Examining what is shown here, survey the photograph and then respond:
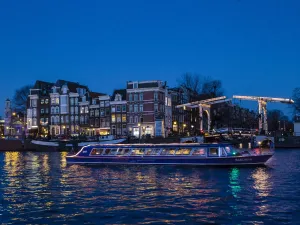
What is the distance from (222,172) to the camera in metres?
37.5

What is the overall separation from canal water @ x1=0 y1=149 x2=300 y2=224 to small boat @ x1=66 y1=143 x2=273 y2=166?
4.16m

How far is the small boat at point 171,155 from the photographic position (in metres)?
41.9

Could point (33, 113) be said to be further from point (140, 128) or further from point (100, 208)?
point (100, 208)

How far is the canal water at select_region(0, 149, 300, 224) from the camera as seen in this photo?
19000mm

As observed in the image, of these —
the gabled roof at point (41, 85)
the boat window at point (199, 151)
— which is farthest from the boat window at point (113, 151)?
the gabled roof at point (41, 85)

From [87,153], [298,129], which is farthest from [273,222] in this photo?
[298,129]

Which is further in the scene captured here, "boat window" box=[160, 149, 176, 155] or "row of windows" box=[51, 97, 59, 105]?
"row of windows" box=[51, 97, 59, 105]

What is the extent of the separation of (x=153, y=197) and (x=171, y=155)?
1985cm

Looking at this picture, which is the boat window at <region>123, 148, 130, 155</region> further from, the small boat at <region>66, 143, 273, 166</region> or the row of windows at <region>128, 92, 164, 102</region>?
the row of windows at <region>128, 92, 164, 102</region>

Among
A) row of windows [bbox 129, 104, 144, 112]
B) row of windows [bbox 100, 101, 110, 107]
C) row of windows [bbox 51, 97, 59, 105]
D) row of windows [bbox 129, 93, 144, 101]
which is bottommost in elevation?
row of windows [bbox 129, 104, 144, 112]

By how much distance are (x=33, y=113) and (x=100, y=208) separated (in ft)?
328

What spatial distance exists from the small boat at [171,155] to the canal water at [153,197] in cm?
416

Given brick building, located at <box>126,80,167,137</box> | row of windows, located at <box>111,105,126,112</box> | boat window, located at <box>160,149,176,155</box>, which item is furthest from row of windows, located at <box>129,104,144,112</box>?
boat window, located at <box>160,149,176,155</box>

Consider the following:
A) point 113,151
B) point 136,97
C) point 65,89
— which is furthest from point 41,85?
point 113,151
